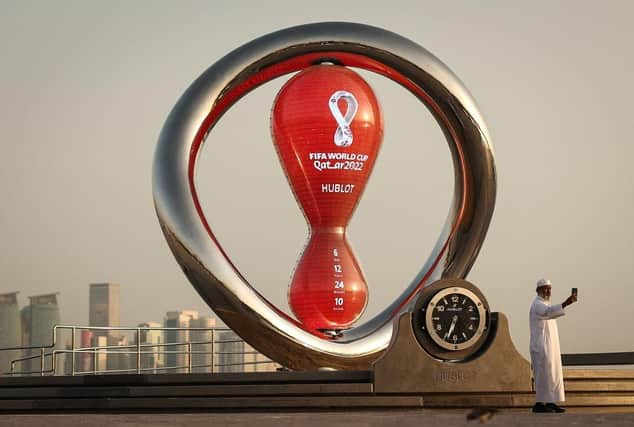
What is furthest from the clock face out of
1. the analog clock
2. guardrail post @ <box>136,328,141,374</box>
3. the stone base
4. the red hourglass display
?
guardrail post @ <box>136,328,141,374</box>

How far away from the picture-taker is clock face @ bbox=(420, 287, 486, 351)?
48.8 feet

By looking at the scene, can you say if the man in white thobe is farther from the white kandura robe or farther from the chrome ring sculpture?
the chrome ring sculpture

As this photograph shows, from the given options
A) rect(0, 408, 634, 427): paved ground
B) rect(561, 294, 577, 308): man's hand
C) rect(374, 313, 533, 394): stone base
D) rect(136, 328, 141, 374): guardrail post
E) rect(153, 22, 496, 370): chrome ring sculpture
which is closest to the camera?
rect(0, 408, 634, 427): paved ground

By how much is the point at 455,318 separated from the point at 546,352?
3.58 feet

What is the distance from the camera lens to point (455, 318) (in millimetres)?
14930

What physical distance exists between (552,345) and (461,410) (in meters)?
1.27

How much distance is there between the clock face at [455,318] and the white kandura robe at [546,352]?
2.08ft

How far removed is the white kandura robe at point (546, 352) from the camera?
14406 mm

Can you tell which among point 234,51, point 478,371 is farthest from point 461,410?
point 234,51

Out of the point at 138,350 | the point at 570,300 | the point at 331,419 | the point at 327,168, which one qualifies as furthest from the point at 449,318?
the point at 138,350

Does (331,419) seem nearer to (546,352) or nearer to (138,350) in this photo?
(546,352)

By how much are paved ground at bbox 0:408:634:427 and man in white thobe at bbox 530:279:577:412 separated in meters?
0.60

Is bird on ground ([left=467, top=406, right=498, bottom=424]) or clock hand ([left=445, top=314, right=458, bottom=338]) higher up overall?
clock hand ([left=445, top=314, right=458, bottom=338])

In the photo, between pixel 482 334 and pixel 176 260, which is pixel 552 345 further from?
pixel 176 260
